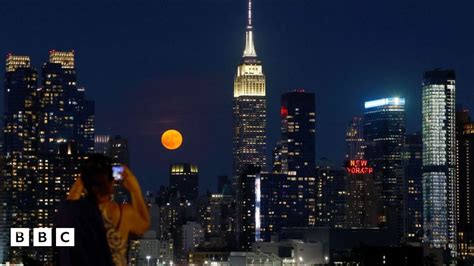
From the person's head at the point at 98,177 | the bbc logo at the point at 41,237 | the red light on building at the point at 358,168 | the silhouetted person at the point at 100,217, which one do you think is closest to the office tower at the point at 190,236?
the red light on building at the point at 358,168

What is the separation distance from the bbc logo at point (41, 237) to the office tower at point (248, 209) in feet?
419

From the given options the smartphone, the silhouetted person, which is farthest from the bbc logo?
the smartphone

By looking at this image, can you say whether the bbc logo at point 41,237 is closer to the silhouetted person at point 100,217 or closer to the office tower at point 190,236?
the silhouetted person at point 100,217

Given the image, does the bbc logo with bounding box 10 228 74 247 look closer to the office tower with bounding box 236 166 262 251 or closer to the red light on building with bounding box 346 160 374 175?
the office tower with bounding box 236 166 262 251

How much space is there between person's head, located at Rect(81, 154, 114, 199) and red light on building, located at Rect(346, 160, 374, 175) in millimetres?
172652

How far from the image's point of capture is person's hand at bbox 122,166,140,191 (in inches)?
231

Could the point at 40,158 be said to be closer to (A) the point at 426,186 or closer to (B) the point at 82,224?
(A) the point at 426,186

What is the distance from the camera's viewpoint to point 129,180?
19.4 ft

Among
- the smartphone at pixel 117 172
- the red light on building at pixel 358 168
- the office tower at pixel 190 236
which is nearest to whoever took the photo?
the smartphone at pixel 117 172

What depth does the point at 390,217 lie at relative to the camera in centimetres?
16600

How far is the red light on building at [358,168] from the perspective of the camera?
585ft

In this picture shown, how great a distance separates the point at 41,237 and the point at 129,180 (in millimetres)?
631

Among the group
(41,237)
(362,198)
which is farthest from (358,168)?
(41,237)

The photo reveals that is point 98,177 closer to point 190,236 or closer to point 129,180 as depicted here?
point 129,180
